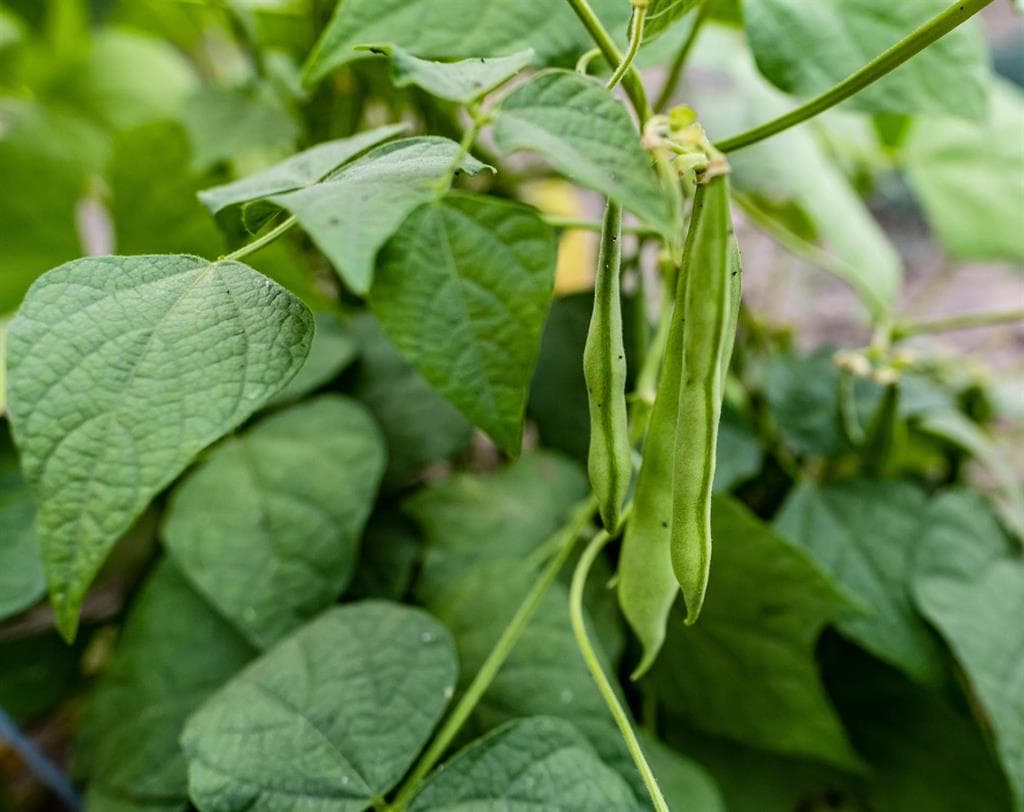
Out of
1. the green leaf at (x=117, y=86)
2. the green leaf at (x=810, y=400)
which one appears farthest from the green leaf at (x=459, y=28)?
the green leaf at (x=117, y=86)

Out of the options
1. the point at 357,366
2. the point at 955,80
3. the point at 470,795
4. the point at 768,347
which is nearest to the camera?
the point at 470,795

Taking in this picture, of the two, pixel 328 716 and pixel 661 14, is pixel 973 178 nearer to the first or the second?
pixel 661 14

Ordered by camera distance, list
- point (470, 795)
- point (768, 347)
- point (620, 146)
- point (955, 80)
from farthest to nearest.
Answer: point (768, 347), point (955, 80), point (470, 795), point (620, 146)

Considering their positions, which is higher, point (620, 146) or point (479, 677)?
point (620, 146)

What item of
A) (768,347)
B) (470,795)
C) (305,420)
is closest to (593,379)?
(470,795)

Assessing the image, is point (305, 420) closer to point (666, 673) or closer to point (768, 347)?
point (666, 673)

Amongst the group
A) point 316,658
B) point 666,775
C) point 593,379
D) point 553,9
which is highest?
point 553,9

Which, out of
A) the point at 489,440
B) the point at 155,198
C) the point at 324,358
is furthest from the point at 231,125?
the point at 489,440
